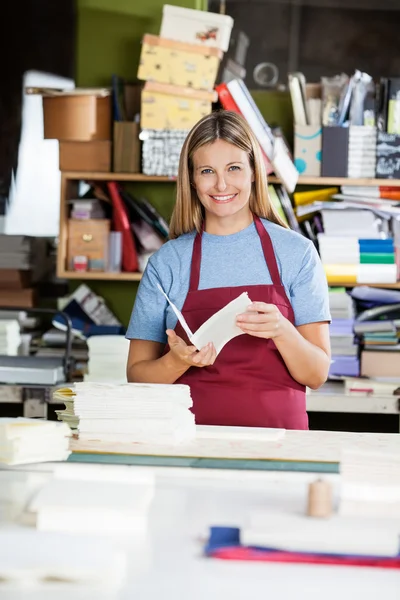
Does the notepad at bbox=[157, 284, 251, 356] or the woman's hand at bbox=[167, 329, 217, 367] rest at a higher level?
the notepad at bbox=[157, 284, 251, 356]

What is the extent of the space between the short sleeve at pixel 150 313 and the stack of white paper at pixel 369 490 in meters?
0.96

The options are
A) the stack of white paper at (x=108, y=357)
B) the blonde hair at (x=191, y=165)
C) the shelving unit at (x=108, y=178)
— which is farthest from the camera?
the shelving unit at (x=108, y=178)

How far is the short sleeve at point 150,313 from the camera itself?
102 inches

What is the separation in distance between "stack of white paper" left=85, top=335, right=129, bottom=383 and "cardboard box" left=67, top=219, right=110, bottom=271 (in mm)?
514

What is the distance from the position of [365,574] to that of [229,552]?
0.19 metres

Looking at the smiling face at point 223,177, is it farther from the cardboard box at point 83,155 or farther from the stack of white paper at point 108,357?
the cardboard box at point 83,155

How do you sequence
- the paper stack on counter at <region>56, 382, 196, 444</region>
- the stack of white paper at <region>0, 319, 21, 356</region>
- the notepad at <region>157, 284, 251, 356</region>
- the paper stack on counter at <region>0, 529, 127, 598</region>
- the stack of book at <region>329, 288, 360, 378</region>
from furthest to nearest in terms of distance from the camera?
the stack of book at <region>329, 288, 360, 378</region>, the stack of white paper at <region>0, 319, 21, 356</region>, the notepad at <region>157, 284, 251, 356</region>, the paper stack on counter at <region>56, 382, 196, 444</region>, the paper stack on counter at <region>0, 529, 127, 598</region>

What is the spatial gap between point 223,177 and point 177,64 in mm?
1674

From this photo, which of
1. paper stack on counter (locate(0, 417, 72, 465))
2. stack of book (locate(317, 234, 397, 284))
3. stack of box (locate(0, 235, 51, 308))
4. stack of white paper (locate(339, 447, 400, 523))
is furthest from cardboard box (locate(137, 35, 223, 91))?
stack of white paper (locate(339, 447, 400, 523))

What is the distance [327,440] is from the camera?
2.15 meters

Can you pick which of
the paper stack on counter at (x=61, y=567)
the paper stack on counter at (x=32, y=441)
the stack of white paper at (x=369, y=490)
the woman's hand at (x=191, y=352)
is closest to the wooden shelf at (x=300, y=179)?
the woman's hand at (x=191, y=352)

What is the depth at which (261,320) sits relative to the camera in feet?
7.52

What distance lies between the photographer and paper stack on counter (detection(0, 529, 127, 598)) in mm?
1250

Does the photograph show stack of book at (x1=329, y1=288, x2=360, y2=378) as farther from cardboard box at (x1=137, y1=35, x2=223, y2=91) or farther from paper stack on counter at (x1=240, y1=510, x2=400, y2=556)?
paper stack on counter at (x1=240, y1=510, x2=400, y2=556)
